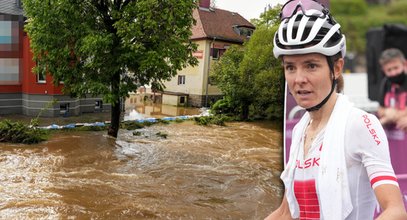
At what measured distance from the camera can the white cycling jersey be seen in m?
1.46

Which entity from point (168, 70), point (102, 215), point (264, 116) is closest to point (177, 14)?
point (168, 70)

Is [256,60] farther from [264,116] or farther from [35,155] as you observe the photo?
[35,155]

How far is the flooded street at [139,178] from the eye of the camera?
26.6 feet

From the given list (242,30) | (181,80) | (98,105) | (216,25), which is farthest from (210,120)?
(242,30)

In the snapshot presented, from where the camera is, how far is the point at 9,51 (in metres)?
18.0

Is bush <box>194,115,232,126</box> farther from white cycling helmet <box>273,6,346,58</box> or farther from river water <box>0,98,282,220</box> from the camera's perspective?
white cycling helmet <box>273,6,346,58</box>

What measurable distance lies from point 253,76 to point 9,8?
1494cm

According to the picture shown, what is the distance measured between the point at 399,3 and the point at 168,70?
44.0 ft

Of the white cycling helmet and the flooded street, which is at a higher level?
the white cycling helmet

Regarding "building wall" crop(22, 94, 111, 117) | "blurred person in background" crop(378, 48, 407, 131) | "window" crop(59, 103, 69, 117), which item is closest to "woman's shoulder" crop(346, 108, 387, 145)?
"blurred person in background" crop(378, 48, 407, 131)

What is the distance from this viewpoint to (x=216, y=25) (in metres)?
36.1

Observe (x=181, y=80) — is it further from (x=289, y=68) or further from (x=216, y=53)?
(x=289, y=68)

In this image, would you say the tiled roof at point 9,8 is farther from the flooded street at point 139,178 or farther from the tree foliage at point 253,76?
the tree foliage at point 253,76

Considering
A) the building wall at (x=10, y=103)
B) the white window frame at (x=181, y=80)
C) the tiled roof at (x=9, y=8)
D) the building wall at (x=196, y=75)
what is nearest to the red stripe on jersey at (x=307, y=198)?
the building wall at (x=10, y=103)
